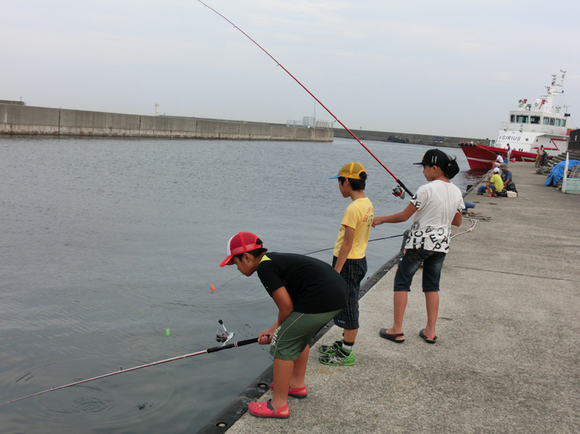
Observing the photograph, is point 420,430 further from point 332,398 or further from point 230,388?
point 230,388

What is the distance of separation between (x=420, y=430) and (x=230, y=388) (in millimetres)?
1995

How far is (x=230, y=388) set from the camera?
4398 mm

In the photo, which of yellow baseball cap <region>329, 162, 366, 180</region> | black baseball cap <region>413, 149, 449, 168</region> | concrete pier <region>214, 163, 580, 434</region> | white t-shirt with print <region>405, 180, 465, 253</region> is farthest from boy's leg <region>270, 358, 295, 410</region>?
black baseball cap <region>413, 149, 449, 168</region>

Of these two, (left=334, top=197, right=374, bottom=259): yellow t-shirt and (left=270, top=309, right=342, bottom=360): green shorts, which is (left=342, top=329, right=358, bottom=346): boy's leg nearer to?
(left=334, top=197, right=374, bottom=259): yellow t-shirt

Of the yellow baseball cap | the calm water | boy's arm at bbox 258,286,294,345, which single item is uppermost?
the yellow baseball cap

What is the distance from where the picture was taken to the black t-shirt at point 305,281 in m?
2.81

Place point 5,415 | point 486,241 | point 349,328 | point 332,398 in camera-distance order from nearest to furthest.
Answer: point 332,398 → point 349,328 → point 5,415 → point 486,241

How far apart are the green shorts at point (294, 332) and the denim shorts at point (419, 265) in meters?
1.28

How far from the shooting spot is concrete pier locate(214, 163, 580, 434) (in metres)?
3.01

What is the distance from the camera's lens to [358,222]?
3.49m

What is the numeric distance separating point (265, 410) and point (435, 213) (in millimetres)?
1987

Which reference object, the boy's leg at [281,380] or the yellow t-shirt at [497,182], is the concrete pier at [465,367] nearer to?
the boy's leg at [281,380]

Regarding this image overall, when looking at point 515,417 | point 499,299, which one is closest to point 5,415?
point 515,417

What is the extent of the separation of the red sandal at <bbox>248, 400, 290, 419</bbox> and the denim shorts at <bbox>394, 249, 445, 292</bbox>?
1.54 m
